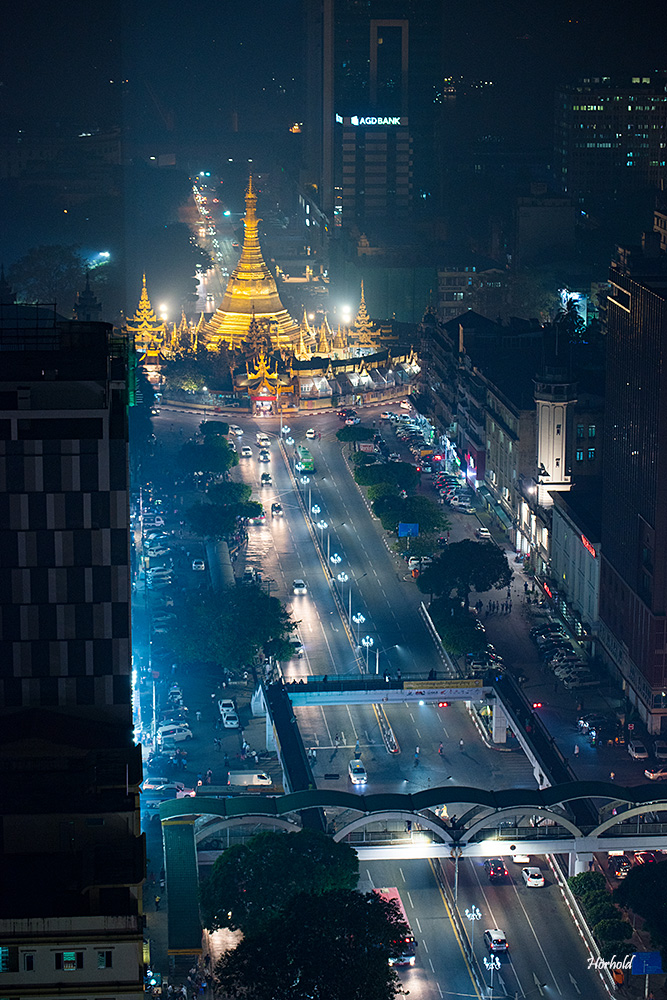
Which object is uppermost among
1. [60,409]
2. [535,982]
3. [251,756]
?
[60,409]

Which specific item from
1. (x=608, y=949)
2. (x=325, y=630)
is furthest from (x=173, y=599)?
(x=608, y=949)

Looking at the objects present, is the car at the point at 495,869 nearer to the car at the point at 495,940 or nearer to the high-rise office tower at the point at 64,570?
the car at the point at 495,940

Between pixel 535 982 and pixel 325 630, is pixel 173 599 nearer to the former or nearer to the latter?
pixel 325 630

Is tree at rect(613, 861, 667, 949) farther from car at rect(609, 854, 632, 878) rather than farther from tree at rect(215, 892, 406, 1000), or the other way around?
tree at rect(215, 892, 406, 1000)

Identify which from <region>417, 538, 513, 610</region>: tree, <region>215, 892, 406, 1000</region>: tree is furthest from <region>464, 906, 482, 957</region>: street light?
<region>417, 538, 513, 610</region>: tree

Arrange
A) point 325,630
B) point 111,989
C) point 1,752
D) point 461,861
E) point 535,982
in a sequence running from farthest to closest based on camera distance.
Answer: point 325,630 → point 461,861 → point 535,982 → point 1,752 → point 111,989

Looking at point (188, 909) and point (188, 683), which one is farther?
point (188, 683)
